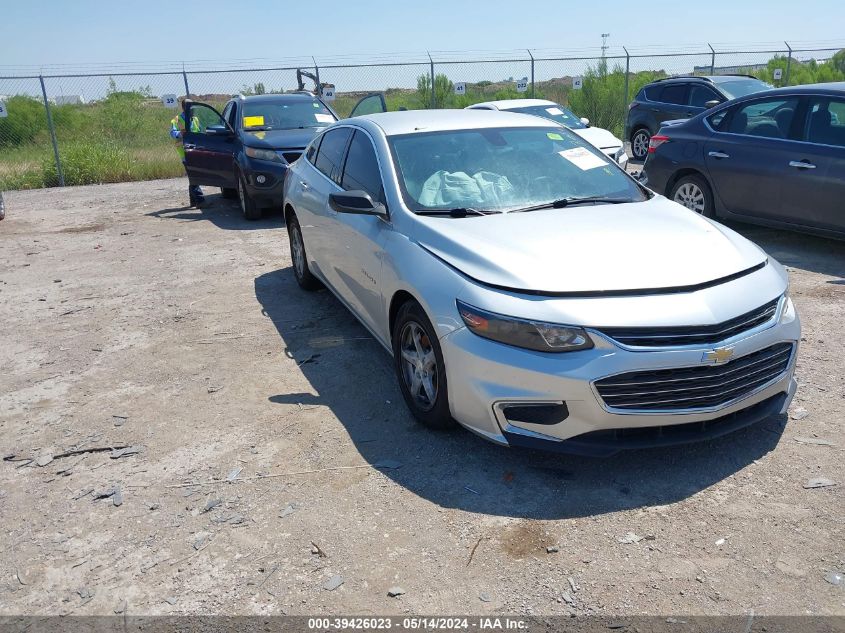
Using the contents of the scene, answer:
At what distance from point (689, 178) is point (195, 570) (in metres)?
7.30

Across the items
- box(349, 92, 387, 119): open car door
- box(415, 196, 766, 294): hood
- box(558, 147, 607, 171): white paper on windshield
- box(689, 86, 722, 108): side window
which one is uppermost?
box(349, 92, 387, 119): open car door

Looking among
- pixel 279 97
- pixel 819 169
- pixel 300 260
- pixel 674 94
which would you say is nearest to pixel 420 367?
pixel 300 260

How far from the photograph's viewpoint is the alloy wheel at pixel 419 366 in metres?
4.15

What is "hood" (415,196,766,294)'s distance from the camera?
3674 millimetres

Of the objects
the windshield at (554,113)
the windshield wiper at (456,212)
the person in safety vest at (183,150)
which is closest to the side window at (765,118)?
the windshield at (554,113)

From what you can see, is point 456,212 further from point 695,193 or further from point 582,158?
point 695,193

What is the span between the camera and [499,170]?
16.2ft

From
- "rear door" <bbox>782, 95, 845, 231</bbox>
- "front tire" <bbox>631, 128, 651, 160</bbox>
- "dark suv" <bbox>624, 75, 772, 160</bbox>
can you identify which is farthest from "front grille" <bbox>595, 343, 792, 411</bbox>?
"front tire" <bbox>631, 128, 651, 160</bbox>

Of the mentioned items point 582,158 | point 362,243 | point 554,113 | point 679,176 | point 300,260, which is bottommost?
point 300,260

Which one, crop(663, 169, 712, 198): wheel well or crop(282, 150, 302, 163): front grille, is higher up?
crop(282, 150, 302, 163): front grille

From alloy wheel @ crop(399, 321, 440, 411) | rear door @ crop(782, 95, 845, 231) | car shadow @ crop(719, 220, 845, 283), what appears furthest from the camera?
car shadow @ crop(719, 220, 845, 283)

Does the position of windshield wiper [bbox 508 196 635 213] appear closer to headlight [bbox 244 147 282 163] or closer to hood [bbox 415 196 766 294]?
hood [bbox 415 196 766 294]

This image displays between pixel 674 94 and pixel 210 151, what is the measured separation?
9.16m

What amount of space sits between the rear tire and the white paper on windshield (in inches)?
105
